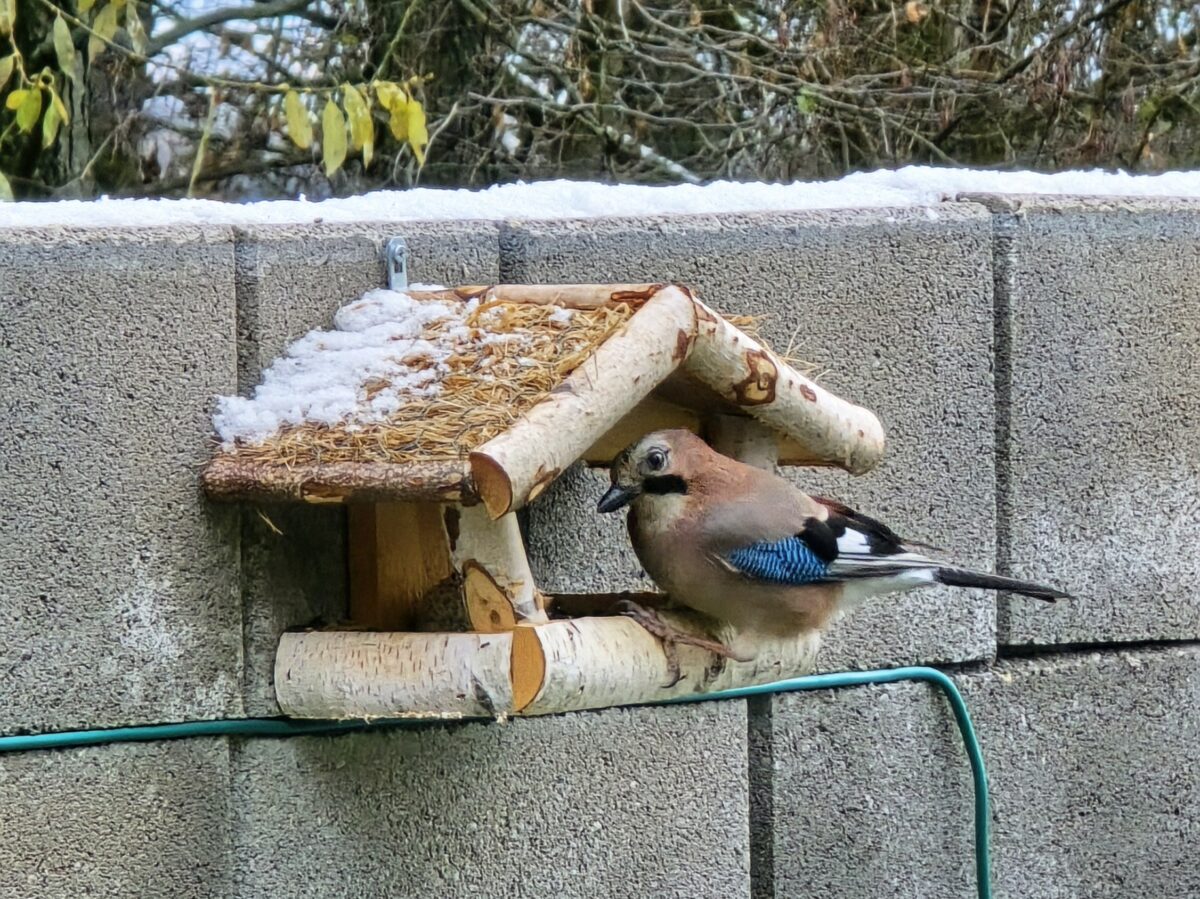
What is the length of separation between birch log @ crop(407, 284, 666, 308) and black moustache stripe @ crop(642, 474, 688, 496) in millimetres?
326

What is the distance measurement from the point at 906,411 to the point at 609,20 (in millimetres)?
2554

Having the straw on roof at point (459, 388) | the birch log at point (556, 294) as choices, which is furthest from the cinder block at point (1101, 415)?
the straw on roof at point (459, 388)

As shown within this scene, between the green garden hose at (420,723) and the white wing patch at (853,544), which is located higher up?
the white wing patch at (853,544)

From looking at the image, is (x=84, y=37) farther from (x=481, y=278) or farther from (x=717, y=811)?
(x=717, y=811)

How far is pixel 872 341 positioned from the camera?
3912 mm

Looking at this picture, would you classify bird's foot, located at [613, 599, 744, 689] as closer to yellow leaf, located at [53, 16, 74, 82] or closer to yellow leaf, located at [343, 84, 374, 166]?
yellow leaf, located at [343, 84, 374, 166]

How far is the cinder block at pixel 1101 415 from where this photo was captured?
407 centimetres

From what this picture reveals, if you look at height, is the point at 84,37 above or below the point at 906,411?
above

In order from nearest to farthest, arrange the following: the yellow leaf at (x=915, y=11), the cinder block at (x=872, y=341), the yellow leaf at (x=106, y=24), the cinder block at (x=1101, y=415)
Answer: the cinder block at (x=872, y=341) → the cinder block at (x=1101, y=415) → the yellow leaf at (x=106, y=24) → the yellow leaf at (x=915, y=11)

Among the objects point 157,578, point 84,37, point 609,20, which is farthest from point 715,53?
point 157,578

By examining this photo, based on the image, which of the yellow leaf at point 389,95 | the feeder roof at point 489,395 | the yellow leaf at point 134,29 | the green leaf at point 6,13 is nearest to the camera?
the feeder roof at point 489,395

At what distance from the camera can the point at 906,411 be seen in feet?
13.0

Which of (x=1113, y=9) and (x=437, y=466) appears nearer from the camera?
(x=437, y=466)

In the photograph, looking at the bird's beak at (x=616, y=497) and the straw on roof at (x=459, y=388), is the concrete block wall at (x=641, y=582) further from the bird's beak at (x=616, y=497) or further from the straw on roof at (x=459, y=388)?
the bird's beak at (x=616, y=497)
